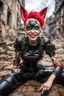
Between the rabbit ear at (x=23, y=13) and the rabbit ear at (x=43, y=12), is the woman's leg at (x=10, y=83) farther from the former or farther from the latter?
the rabbit ear at (x=43, y=12)

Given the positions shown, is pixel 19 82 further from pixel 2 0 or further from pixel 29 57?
pixel 2 0

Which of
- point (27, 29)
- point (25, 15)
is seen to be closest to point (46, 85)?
point (27, 29)

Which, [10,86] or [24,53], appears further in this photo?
[24,53]

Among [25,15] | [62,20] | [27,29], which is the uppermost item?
[25,15]

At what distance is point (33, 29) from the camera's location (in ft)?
12.5

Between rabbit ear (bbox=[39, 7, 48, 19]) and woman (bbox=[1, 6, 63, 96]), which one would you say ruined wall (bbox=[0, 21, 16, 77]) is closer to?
woman (bbox=[1, 6, 63, 96])

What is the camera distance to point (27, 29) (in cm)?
385

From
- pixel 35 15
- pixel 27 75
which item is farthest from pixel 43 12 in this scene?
pixel 27 75

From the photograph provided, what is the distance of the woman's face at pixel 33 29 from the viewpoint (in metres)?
3.78

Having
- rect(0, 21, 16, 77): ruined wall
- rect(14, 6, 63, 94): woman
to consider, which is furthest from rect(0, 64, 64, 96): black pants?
rect(0, 21, 16, 77): ruined wall

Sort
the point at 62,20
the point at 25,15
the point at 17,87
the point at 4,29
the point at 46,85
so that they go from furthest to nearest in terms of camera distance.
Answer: the point at 62,20 < the point at 4,29 < the point at 25,15 < the point at 17,87 < the point at 46,85

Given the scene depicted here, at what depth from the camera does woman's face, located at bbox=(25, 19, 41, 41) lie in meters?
3.78

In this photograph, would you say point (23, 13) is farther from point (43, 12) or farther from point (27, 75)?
point (27, 75)

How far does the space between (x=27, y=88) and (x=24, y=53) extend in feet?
2.36
